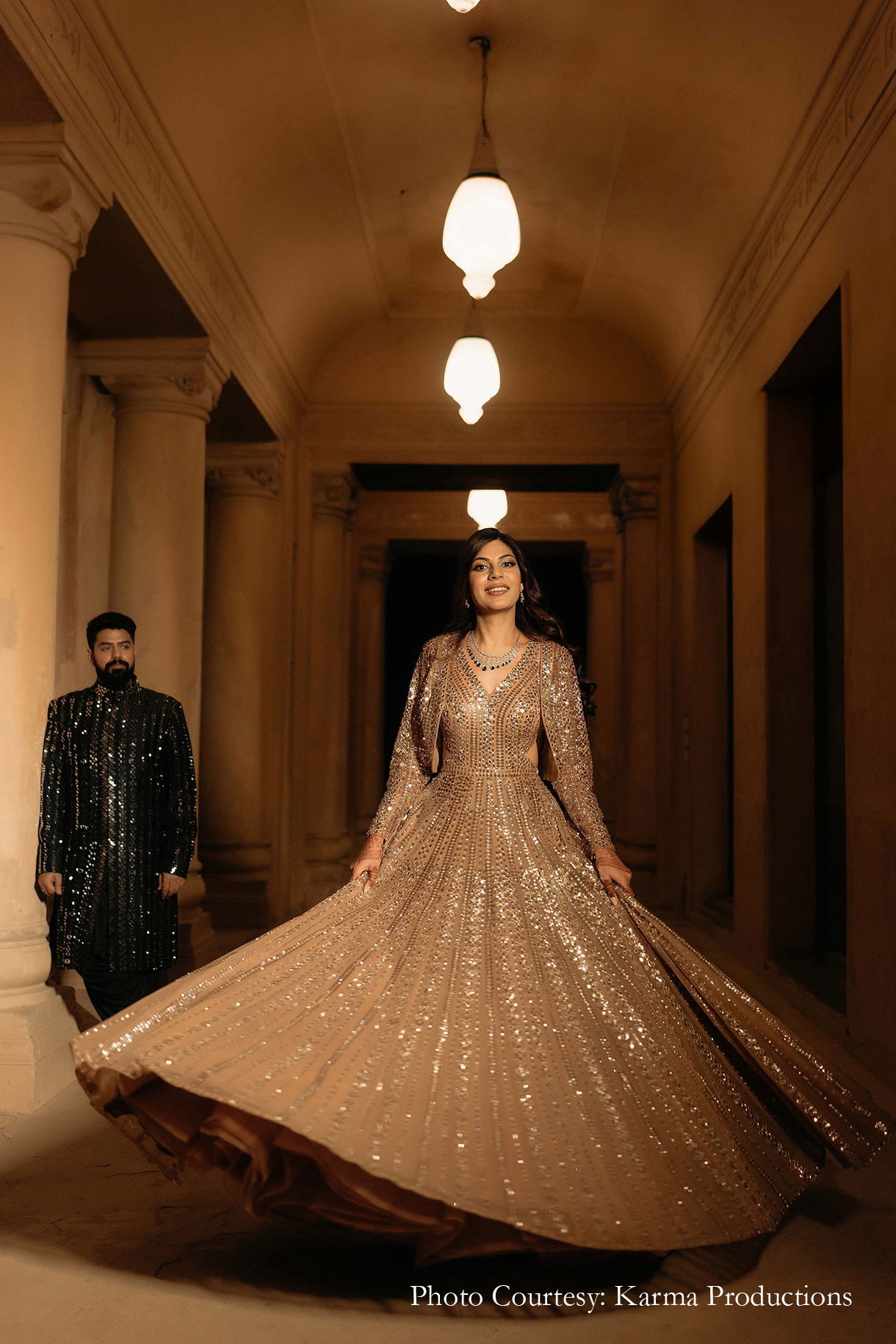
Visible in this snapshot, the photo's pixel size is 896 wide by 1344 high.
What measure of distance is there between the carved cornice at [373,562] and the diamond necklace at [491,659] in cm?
872

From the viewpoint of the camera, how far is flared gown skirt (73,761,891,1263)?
7.14ft

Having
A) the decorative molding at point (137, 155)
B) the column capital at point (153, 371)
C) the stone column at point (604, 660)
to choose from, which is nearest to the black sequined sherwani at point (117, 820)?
the decorative molding at point (137, 155)

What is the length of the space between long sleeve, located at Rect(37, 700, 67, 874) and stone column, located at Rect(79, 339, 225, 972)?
1.63 m

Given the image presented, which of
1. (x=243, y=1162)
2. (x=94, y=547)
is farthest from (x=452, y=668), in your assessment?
(x=94, y=547)

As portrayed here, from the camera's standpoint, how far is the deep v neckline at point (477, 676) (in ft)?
10.5

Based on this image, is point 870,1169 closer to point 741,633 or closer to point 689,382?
point 741,633

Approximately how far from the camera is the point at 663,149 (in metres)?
6.35

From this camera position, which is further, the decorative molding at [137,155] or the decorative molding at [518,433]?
the decorative molding at [518,433]

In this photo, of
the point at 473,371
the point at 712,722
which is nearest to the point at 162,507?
the point at 473,371

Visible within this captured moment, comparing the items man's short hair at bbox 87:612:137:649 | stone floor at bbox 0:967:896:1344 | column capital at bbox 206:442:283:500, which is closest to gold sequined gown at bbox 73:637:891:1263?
stone floor at bbox 0:967:896:1344

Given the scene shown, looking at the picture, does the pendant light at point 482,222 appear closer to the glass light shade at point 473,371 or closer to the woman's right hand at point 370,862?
the glass light shade at point 473,371

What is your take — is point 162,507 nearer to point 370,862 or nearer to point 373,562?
point 370,862

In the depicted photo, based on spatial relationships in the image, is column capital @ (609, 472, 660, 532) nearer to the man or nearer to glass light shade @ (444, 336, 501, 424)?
glass light shade @ (444, 336, 501, 424)

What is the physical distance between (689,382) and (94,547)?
4.40 m
